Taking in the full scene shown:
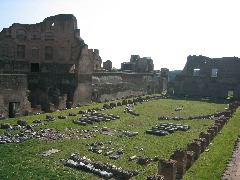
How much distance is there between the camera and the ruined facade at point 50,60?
96.2 ft

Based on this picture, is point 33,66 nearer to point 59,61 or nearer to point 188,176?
point 59,61

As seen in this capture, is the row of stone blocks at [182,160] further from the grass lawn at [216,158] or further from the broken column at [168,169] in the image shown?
the grass lawn at [216,158]

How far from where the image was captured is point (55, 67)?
3478cm

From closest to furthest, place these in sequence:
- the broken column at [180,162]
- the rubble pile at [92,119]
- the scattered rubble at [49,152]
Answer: the broken column at [180,162]
the scattered rubble at [49,152]
the rubble pile at [92,119]

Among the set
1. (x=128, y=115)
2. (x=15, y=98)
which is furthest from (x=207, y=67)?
(x=15, y=98)

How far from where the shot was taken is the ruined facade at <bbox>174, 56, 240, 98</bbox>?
4428cm

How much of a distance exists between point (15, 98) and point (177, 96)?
24.6 meters

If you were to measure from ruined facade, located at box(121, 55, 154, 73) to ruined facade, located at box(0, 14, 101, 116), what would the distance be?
16094 mm

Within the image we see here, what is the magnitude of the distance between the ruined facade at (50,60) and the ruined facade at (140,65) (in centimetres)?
1609

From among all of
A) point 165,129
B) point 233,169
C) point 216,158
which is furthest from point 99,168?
point 165,129

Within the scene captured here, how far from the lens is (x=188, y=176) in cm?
1212

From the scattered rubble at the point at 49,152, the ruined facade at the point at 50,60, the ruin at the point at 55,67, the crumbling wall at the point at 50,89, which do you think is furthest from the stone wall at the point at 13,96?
the scattered rubble at the point at 49,152

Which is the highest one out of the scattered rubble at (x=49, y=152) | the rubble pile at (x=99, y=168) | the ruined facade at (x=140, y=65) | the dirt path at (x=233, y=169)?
the ruined facade at (x=140, y=65)

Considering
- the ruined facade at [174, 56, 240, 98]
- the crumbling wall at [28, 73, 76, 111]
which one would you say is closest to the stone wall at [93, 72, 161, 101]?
the ruined facade at [174, 56, 240, 98]
